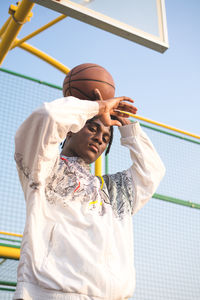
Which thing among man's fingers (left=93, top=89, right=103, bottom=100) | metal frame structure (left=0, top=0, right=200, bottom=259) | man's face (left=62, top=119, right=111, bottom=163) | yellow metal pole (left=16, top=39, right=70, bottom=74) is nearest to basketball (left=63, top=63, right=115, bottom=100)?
man's fingers (left=93, top=89, right=103, bottom=100)

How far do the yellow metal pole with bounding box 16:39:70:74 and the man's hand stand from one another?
1465 millimetres

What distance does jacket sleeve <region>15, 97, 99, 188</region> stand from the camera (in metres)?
1.47

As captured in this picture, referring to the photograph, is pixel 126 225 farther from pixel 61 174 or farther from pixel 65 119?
pixel 65 119

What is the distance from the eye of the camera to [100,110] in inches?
66.9

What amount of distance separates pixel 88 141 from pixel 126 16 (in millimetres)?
792

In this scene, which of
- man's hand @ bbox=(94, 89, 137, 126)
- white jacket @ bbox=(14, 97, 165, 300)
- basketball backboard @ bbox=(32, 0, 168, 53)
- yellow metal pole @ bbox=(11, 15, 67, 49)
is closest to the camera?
white jacket @ bbox=(14, 97, 165, 300)

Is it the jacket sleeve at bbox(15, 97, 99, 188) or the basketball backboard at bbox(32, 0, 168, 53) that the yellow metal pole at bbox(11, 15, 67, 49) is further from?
the jacket sleeve at bbox(15, 97, 99, 188)

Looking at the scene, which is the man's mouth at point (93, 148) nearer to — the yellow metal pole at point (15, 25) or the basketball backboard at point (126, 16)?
the basketball backboard at point (126, 16)

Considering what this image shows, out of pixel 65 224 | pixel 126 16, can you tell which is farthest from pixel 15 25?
pixel 65 224

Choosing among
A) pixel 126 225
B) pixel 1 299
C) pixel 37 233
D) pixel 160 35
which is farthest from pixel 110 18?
pixel 1 299

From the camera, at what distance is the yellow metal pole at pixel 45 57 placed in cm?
336

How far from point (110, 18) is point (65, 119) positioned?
0.85 meters

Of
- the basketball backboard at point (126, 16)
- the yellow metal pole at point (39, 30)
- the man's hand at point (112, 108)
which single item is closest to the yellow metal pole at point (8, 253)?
the man's hand at point (112, 108)

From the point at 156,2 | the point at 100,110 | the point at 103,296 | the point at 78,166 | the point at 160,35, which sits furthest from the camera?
the point at 156,2
